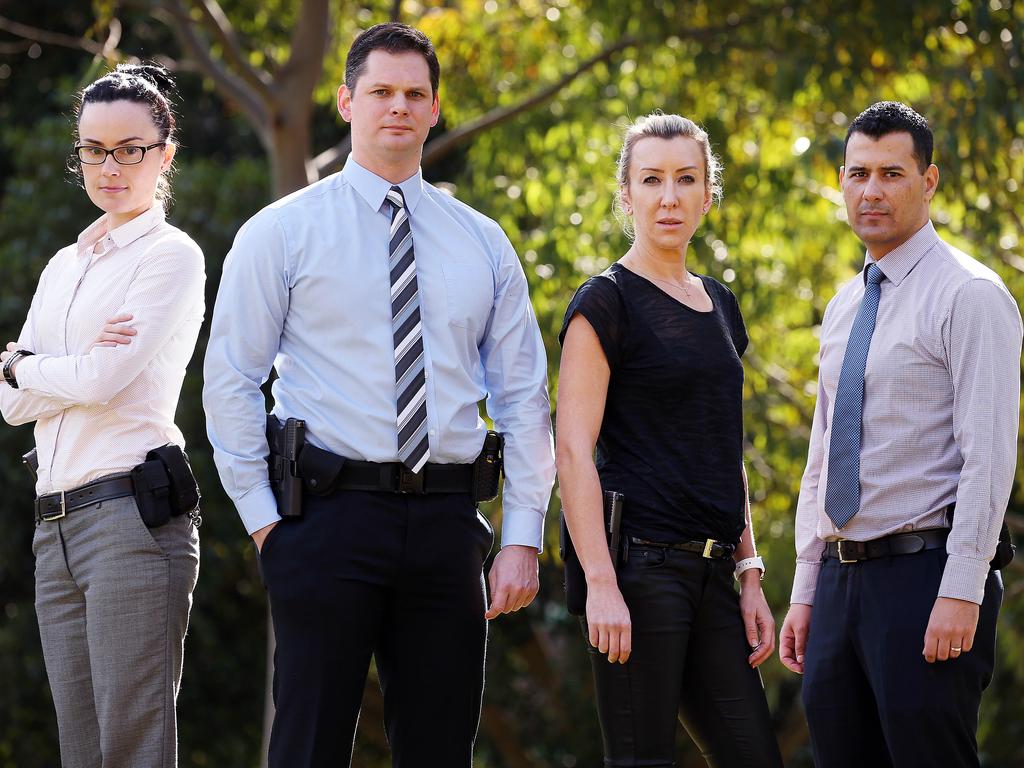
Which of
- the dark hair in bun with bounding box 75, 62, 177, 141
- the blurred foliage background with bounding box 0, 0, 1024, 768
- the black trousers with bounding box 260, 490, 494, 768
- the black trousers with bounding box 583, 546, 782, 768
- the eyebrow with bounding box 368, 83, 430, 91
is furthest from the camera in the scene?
the blurred foliage background with bounding box 0, 0, 1024, 768

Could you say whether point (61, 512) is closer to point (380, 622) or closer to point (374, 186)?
point (380, 622)

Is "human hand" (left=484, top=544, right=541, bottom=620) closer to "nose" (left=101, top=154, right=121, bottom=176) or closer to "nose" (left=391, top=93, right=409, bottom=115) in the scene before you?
"nose" (left=391, top=93, right=409, bottom=115)

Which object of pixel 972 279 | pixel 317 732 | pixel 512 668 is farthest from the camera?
pixel 512 668

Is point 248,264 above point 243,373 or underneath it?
above

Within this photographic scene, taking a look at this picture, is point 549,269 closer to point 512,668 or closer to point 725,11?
point 725,11

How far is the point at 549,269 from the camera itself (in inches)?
314

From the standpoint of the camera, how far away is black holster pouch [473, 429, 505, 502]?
3.26 meters

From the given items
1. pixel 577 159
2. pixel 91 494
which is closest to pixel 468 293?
pixel 91 494

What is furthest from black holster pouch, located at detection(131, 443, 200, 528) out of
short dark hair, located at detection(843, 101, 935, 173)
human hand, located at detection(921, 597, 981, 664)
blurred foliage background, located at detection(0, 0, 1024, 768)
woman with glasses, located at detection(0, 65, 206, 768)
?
blurred foliage background, located at detection(0, 0, 1024, 768)

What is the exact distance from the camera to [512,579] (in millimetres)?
3246

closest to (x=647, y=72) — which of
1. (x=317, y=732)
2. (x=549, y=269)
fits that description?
(x=549, y=269)

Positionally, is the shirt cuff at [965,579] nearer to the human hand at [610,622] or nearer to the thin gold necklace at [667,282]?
the human hand at [610,622]

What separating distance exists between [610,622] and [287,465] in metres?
0.80

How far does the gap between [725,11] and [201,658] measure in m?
7.02
